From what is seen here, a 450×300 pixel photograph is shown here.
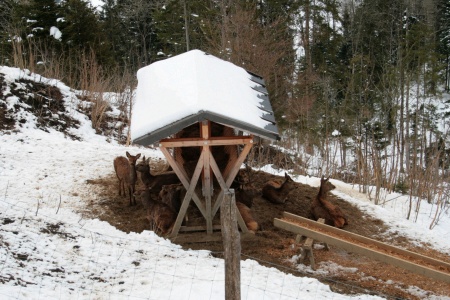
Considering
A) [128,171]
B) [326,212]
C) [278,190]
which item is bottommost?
[326,212]

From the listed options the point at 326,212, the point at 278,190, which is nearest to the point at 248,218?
the point at 326,212

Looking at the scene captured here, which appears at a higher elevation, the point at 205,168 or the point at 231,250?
the point at 205,168

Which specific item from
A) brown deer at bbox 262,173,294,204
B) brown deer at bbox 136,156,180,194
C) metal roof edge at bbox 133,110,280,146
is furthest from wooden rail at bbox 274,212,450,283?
brown deer at bbox 136,156,180,194

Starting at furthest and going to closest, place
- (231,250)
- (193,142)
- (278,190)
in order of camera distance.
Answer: (278,190) → (193,142) → (231,250)

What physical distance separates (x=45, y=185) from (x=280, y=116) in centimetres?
1325

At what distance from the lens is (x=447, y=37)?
Answer: 121 ft

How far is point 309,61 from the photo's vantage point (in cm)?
3128

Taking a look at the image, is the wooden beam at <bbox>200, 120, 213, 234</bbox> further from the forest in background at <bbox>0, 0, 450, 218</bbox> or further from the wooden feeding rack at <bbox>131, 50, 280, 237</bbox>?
the forest in background at <bbox>0, 0, 450, 218</bbox>

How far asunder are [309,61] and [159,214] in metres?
25.3

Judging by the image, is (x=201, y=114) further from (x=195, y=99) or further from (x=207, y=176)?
(x=207, y=176)

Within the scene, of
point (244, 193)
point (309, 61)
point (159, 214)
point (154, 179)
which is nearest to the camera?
point (159, 214)

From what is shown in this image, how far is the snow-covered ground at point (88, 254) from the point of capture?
5387 mm

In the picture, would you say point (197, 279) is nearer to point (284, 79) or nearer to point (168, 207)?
point (168, 207)

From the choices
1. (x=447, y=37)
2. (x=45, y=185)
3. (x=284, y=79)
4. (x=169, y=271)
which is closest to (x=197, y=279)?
(x=169, y=271)
